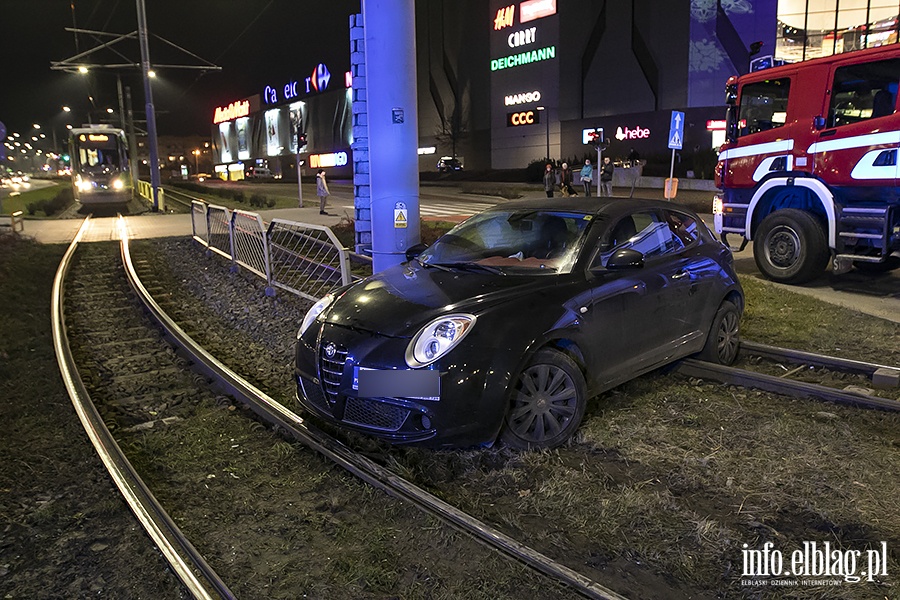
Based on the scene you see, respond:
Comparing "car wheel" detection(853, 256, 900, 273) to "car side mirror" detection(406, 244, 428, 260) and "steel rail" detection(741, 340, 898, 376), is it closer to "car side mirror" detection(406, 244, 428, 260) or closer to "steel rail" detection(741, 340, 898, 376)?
"steel rail" detection(741, 340, 898, 376)

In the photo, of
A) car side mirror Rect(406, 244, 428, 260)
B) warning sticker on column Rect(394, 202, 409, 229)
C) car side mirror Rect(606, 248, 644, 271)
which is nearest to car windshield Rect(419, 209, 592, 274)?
car side mirror Rect(406, 244, 428, 260)

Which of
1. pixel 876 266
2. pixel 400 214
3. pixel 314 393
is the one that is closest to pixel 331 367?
pixel 314 393

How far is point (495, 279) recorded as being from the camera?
193 inches

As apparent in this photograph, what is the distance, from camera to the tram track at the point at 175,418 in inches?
130

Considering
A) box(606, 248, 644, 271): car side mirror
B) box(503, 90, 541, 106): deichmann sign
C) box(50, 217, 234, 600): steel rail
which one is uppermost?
box(503, 90, 541, 106): deichmann sign

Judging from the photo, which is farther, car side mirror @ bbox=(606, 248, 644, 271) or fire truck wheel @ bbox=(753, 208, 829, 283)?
fire truck wheel @ bbox=(753, 208, 829, 283)

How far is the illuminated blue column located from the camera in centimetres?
829

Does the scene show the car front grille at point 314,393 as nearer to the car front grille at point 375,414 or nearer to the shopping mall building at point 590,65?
the car front grille at point 375,414

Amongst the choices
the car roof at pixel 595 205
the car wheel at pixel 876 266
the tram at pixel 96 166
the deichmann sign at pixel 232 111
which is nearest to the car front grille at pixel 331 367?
the car roof at pixel 595 205

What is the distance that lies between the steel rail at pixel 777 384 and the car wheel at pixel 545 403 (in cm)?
188

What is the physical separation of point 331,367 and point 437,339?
76 centimetres

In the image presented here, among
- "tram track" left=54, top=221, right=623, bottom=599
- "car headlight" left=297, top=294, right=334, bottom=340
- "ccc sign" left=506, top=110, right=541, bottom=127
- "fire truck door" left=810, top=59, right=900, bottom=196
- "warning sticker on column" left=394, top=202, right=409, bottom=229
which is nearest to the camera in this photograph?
"tram track" left=54, top=221, right=623, bottom=599

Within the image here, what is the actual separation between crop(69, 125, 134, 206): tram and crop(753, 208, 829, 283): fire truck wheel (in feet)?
105

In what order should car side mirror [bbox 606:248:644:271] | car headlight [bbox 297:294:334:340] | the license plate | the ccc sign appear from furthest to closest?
1. the ccc sign
2. car headlight [bbox 297:294:334:340]
3. car side mirror [bbox 606:248:644:271]
4. the license plate
